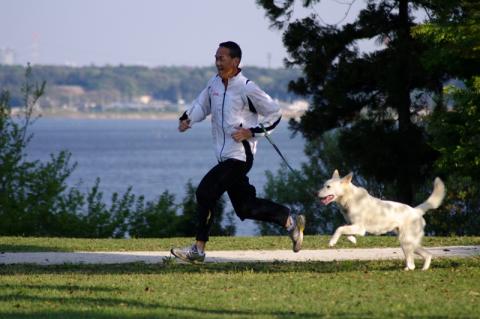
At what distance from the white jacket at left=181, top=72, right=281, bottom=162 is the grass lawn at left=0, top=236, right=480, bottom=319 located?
1.31 metres

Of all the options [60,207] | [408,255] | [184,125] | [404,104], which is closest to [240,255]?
[184,125]

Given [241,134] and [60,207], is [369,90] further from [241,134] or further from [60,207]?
[241,134]

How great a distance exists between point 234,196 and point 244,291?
2.01 metres

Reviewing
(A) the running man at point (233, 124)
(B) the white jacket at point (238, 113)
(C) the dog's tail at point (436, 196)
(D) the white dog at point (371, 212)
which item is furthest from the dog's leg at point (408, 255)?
(B) the white jacket at point (238, 113)

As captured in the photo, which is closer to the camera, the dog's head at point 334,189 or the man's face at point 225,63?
the dog's head at point 334,189

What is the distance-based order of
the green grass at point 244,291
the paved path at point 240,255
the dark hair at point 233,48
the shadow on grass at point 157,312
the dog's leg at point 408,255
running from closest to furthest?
the shadow on grass at point 157,312, the green grass at point 244,291, the dog's leg at point 408,255, the dark hair at point 233,48, the paved path at point 240,255

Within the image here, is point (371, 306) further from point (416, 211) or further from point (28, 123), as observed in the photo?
point (28, 123)

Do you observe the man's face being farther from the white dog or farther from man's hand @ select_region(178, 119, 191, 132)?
the white dog

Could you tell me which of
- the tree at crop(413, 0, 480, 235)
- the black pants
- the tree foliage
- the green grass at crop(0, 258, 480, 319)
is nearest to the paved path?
the green grass at crop(0, 258, 480, 319)

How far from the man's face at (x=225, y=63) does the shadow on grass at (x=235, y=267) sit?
211 cm

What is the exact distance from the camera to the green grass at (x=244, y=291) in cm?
929

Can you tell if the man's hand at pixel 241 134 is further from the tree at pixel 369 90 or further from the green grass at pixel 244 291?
the tree at pixel 369 90

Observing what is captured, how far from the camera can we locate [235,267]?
42.2 feet

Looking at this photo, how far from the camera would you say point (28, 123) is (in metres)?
26.8
